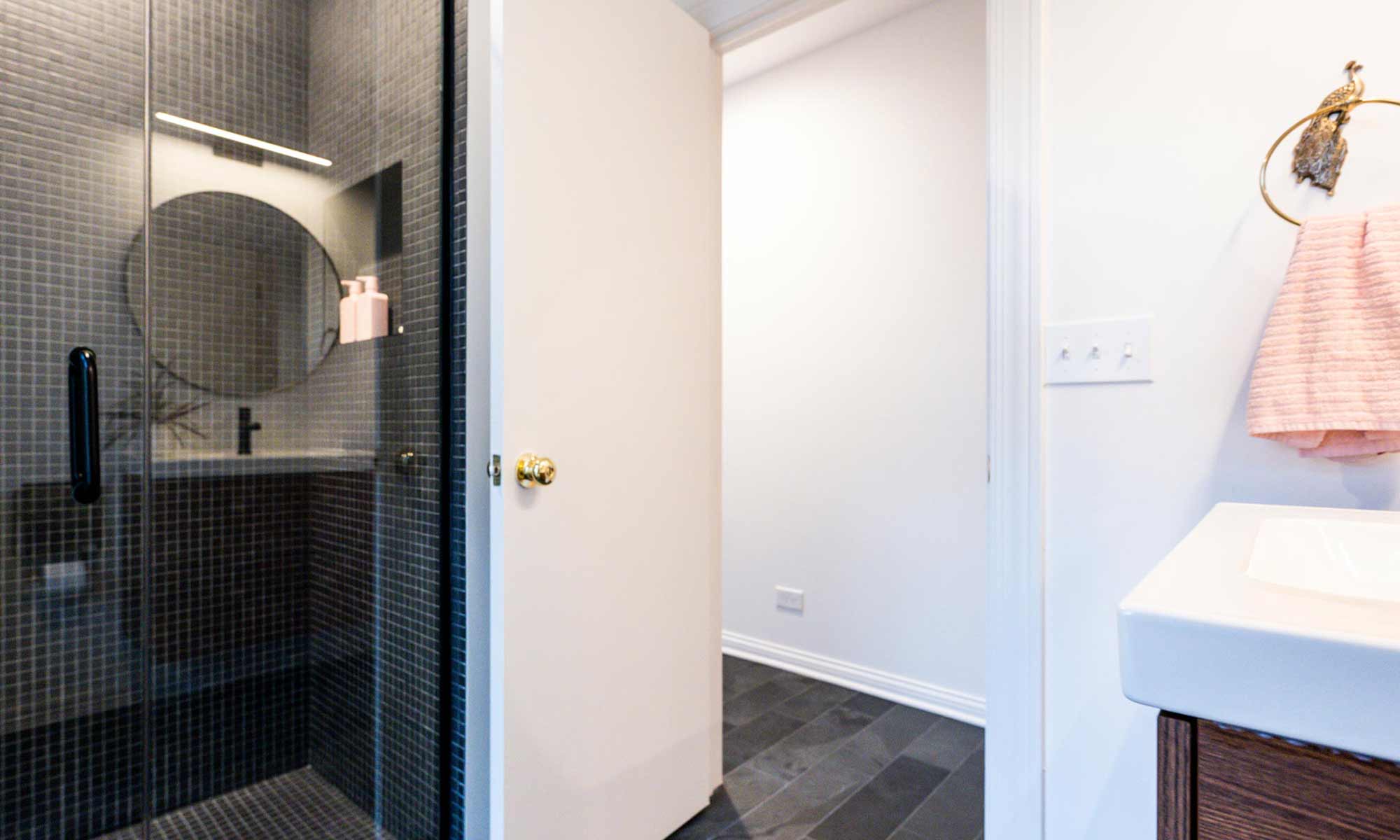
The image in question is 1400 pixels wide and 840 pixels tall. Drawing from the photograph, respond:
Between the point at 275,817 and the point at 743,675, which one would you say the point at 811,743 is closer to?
the point at 743,675

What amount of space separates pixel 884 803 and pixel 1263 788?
1.55 metres

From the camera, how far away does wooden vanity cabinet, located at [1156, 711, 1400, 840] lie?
15.3 inches

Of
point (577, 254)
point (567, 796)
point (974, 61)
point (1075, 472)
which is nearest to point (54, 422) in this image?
point (577, 254)

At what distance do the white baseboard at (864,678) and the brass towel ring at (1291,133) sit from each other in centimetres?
159

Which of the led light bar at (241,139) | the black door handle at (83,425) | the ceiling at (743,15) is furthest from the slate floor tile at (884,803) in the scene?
the ceiling at (743,15)

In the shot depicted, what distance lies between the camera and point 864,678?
2514 mm

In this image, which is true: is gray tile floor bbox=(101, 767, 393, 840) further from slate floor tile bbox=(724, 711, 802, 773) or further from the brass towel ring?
the brass towel ring

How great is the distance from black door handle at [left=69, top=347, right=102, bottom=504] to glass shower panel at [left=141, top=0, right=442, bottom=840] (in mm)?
83

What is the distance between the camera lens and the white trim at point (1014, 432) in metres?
1.26

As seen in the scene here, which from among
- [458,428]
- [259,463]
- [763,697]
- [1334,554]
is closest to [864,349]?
[763,697]

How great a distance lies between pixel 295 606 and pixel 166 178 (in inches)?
32.4

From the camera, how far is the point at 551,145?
4.24 ft

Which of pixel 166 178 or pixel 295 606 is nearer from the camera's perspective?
pixel 166 178

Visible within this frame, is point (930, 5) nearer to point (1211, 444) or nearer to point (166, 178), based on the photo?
point (1211, 444)
